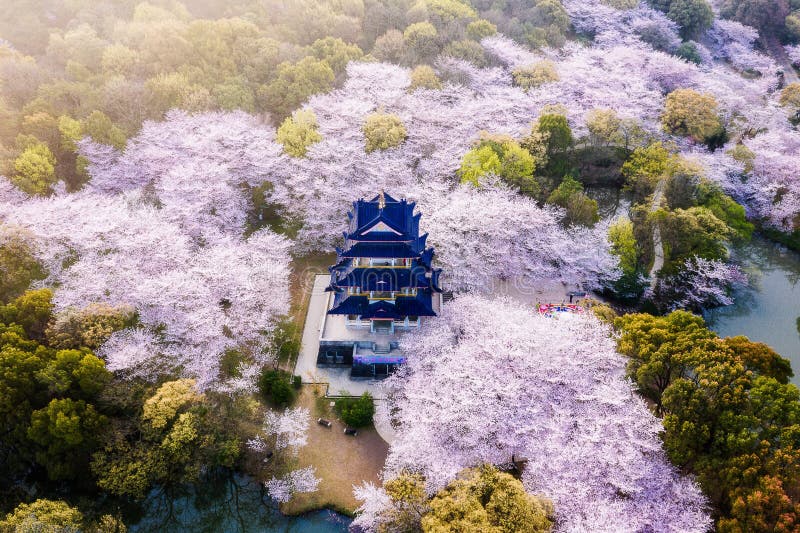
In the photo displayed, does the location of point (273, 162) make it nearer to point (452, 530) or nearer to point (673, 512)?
point (452, 530)

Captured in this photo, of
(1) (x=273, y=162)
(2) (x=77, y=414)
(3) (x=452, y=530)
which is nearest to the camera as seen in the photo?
(3) (x=452, y=530)

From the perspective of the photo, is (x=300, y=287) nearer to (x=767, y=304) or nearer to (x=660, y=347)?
(x=660, y=347)

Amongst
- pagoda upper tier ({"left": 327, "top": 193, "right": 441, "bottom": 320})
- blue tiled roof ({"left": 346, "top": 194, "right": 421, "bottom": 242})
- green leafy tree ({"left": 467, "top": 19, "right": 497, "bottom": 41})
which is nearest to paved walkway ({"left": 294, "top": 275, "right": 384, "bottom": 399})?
pagoda upper tier ({"left": 327, "top": 193, "right": 441, "bottom": 320})

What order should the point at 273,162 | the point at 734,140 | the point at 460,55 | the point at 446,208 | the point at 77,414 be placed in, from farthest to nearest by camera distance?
the point at 460,55 < the point at 734,140 < the point at 273,162 < the point at 446,208 < the point at 77,414

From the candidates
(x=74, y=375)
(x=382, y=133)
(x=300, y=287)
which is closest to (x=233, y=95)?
(x=382, y=133)

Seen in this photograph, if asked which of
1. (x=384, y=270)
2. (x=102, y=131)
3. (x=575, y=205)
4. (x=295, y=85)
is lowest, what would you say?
(x=102, y=131)

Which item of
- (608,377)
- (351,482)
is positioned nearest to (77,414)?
(351,482)

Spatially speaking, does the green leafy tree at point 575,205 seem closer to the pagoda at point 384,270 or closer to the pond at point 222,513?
the pagoda at point 384,270
